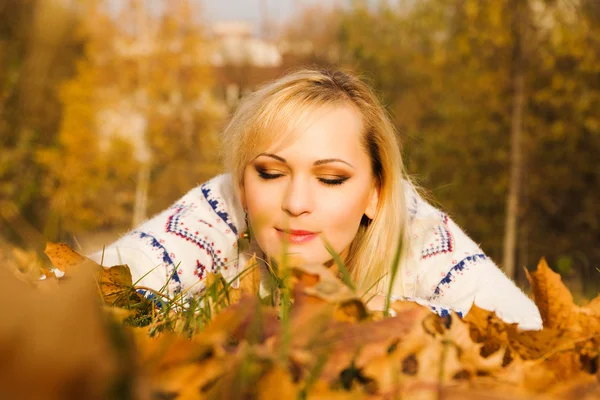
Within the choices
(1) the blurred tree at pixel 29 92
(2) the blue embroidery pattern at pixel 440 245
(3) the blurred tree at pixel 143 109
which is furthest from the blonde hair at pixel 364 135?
(3) the blurred tree at pixel 143 109

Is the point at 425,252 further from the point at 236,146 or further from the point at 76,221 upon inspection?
the point at 76,221

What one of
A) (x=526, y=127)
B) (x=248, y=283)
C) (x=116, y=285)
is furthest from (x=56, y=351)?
(x=526, y=127)

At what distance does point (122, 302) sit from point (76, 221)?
13.9 metres

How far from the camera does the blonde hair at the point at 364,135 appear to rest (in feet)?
8.50

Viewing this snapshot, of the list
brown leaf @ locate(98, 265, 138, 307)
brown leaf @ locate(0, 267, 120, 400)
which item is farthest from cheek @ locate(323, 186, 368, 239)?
brown leaf @ locate(0, 267, 120, 400)

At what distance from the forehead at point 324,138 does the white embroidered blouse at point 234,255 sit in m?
0.47

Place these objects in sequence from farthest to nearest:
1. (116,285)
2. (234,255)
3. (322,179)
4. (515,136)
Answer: (515,136)
(234,255)
(322,179)
(116,285)

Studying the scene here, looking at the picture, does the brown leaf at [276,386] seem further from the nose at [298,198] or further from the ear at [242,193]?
the ear at [242,193]

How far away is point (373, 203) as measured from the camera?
2.84m

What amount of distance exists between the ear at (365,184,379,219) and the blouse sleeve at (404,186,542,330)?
208 mm

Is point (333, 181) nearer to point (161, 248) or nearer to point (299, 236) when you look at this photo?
point (299, 236)

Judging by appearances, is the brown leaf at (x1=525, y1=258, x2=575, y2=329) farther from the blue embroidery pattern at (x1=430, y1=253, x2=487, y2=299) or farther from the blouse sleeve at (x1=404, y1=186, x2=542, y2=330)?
the blue embroidery pattern at (x1=430, y1=253, x2=487, y2=299)

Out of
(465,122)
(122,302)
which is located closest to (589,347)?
(122,302)

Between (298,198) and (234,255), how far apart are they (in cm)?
73
